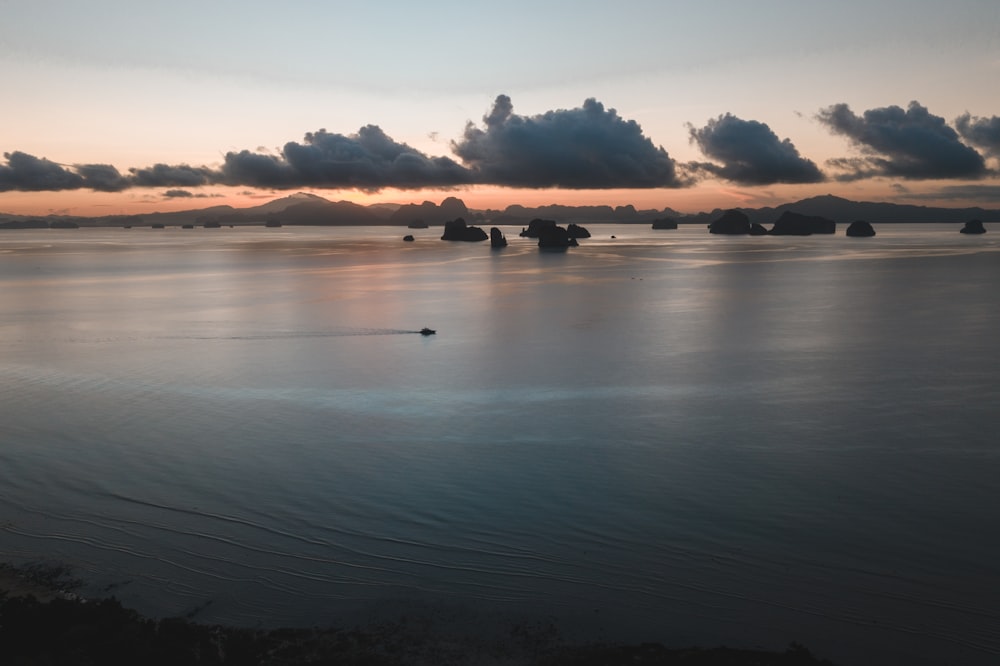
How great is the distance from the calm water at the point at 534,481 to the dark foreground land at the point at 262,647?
40 cm

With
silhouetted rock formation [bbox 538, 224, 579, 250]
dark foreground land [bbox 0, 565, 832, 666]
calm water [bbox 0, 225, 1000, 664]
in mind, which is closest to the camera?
dark foreground land [bbox 0, 565, 832, 666]

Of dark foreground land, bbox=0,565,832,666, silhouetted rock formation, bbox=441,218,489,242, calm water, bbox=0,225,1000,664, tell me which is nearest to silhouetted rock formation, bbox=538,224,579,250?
silhouetted rock formation, bbox=441,218,489,242

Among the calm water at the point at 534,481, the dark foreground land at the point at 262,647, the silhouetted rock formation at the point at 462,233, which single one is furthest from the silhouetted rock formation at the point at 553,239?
the dark foreground land at the point at 262,647

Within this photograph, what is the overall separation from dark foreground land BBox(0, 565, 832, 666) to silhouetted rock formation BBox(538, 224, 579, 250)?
5552 inches

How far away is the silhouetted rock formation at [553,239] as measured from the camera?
489 feet

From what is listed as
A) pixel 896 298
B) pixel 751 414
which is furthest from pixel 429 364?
pixel 896 298

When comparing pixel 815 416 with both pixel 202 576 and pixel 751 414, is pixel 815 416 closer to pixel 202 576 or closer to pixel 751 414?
pixel 751 414

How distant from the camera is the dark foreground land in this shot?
7223 millimetres

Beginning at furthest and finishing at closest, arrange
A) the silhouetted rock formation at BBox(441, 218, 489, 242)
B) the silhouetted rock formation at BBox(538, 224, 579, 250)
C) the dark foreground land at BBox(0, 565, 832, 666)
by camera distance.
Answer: the silhouetted rock formation at BBox(441, 218, 489, 242) < the silhouetted rock formation at BBox(538, 224, 579, 250) < the dark foreground land at BBox(0, 565, 832, 666)

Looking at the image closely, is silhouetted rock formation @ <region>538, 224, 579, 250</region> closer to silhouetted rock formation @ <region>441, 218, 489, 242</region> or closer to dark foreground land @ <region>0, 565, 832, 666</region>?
silhouetted rock formation @ <region>441, 218, 489, 242</region>

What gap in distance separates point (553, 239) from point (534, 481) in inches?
5456

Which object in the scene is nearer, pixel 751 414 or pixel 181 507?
pixel 181 507

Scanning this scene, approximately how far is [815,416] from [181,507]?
14502mm

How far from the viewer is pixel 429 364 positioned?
26188mm
